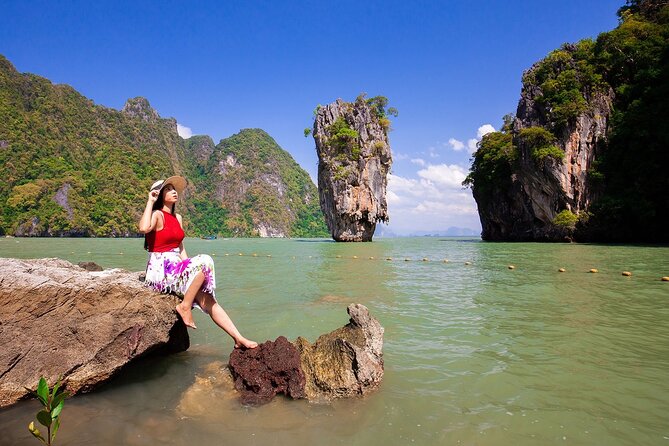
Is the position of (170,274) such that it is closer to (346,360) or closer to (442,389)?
(346,360)

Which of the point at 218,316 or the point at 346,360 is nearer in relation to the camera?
the point at 346,360

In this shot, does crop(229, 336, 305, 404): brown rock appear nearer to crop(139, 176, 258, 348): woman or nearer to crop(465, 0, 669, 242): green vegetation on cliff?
crop(139, 176, 258, 348): woman

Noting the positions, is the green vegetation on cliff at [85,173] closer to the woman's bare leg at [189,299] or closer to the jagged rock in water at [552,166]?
the jagged rock in water at [552,166]

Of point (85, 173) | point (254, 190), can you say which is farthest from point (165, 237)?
point (254, 190)

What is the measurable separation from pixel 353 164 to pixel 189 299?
153ft

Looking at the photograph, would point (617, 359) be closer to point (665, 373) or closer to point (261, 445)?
point (665, 373)

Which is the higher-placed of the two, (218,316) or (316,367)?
(218,316)

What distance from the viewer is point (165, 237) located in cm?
428

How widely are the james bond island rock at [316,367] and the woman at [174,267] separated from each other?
330 millimetres

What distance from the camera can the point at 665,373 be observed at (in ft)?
13.2

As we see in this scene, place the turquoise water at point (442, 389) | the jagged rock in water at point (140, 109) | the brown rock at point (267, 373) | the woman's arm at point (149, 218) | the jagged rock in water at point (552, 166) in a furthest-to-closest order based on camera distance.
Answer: the jagged rock in water at point (140, 109) < the jagged rock in water at point (552, 166) < the woman's arm at point (149, 218) < the brown rock at point (267, 373) < the turquoise water at point (442, 389)

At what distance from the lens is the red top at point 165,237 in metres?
4.26

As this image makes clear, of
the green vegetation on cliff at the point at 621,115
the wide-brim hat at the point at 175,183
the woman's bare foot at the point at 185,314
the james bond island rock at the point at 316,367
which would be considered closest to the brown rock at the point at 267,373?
the james bond island rock at the point at 316,367

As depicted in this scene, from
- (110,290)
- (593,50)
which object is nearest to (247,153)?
(593,50)
